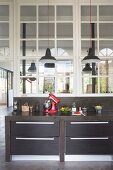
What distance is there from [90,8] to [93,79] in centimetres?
159

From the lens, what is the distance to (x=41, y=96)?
5262 millimetres

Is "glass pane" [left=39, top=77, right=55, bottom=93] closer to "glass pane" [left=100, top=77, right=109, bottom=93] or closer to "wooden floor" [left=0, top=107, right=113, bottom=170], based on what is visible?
"glass pane" [left=100, top=77, right=109, bottom=93]

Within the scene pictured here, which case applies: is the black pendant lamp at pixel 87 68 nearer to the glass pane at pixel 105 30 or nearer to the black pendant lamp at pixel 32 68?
the glass pane at pixel 105 30

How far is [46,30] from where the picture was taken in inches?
214

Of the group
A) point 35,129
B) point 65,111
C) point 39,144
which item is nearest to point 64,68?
point 65,111

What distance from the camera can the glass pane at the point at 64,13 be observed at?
5402 millimetres

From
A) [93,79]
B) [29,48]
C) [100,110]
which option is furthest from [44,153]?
[29,48]

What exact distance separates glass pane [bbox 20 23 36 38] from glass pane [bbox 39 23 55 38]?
156 millimetres

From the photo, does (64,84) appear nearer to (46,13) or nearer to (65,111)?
(65,111)

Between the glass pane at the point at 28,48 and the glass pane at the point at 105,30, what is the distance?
4.95 feet

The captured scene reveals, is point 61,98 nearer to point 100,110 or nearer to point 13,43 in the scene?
point 100,110

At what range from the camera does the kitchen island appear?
14.6 ft

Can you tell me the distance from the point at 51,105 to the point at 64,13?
2.08m

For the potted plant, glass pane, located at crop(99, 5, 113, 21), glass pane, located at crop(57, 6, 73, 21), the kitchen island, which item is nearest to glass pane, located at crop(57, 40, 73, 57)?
glass pane, located at crop(57, 6, 73, 21)
